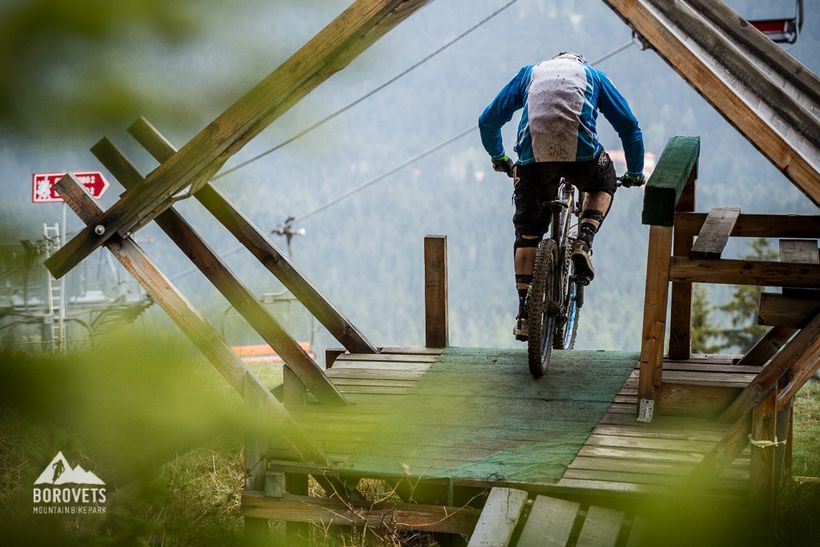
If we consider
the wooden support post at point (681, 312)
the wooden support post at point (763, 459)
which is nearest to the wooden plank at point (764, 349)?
the wooden support post at point (681, 312)

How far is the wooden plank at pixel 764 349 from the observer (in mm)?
5383

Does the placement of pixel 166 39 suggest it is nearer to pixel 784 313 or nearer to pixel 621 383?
pixel 784 313

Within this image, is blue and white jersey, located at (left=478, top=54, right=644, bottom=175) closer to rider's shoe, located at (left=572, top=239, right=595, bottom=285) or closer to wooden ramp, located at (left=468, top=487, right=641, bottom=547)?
rider's shoe, located at (left=572, top=239, right=595, bottom=285)

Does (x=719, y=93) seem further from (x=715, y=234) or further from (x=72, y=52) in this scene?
(x=72, y=52)

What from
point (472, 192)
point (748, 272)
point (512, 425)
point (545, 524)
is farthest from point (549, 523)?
point (472, 192)

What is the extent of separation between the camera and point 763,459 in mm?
3621

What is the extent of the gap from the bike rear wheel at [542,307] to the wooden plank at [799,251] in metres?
1.07

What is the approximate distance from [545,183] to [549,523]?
1.98 meters

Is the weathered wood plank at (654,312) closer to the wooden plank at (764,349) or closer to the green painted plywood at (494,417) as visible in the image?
the green painted plywood at (494,417)

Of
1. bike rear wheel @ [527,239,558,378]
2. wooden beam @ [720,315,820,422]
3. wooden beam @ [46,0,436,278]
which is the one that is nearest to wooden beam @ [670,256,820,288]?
wooden beam @ [720,315,820,422]

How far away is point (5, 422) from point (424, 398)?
3.83 meters

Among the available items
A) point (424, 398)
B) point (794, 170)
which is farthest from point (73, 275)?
point (794, 170)

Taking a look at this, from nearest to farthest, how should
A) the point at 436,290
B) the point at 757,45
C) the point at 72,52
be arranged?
the point at 72,52 → the point at 757,45 → the point at 436,290

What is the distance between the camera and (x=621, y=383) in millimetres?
5133
